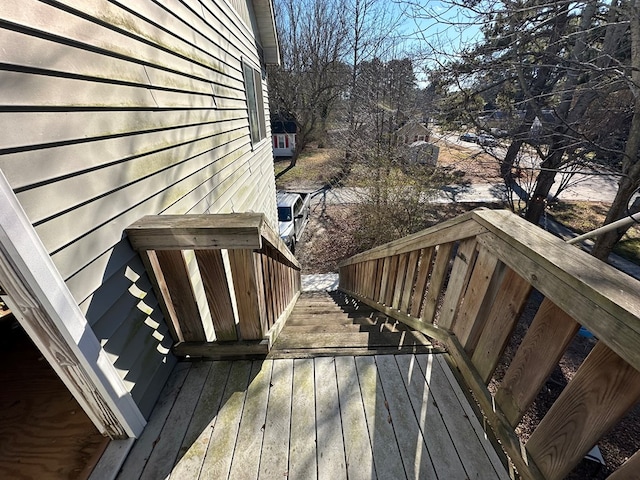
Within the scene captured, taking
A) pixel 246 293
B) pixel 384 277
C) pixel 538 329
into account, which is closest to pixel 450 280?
pixel 538 329

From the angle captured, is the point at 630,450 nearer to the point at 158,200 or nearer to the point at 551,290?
the point at 551,290

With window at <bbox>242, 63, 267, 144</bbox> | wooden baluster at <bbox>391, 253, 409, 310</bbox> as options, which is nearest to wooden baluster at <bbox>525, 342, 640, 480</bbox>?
wooden baluster at <bbox>391, 253, 409, 310</bbox>

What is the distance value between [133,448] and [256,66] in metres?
5.86

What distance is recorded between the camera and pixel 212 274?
5.10 feet

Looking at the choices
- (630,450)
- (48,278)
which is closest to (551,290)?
(48,278)

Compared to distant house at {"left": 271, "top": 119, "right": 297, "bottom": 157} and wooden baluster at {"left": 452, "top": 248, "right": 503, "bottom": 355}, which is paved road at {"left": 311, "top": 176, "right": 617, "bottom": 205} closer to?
distant house at {"left": 271, "top": 119, "right": 297, "bottom": 157}

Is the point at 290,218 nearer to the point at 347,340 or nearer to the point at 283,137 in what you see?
the point at 347,340

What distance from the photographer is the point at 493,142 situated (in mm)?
6387

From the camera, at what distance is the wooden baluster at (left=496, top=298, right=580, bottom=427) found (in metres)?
0.99

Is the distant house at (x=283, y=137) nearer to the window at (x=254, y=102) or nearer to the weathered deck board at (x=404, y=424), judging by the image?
the window at (x=254, y=102)

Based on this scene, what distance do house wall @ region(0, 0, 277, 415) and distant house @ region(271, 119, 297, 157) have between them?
18387 mm

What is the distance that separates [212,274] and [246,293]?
220mm

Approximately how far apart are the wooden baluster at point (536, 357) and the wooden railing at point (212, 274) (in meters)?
1.25

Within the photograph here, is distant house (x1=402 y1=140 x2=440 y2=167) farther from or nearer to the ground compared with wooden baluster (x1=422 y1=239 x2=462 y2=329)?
nearer to the ground
